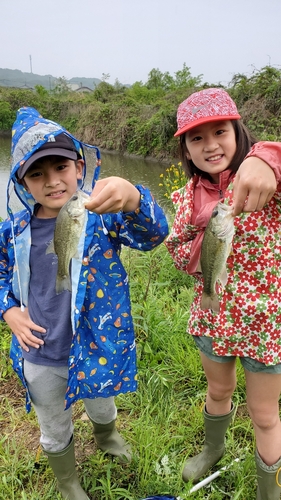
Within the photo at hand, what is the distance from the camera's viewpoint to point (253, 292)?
158 centimetres

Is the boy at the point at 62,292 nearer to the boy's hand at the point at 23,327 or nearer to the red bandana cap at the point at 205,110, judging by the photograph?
the boy's hand at the point at 23,327

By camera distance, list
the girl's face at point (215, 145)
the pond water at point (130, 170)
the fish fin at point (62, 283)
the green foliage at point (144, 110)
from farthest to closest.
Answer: the green foliage at point (144, 110), the pond water at point (130, 170), the girl's face at point (215, 145), the fish fin at point (62, 283)

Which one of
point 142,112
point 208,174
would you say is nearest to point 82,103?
point 142,112

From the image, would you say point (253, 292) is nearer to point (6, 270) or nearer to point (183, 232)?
point (183, 232)

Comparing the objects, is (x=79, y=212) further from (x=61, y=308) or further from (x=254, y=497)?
(x=254, y=497)

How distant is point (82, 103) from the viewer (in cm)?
→ 3017

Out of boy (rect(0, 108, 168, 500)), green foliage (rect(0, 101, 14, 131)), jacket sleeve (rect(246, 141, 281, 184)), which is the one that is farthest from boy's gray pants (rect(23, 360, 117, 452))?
green foliage (rect(0, 101, 14, 131))

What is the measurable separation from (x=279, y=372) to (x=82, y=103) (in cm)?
3183

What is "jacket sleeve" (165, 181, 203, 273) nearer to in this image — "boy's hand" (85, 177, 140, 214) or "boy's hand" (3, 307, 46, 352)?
"boy's hand" (85, 177, 140, 214)

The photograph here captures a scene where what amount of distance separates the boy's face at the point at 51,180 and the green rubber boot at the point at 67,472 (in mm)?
1325

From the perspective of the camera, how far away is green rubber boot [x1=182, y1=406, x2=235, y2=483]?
6.68 ft

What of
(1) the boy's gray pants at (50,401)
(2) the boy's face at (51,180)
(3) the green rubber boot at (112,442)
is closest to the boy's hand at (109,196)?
(2) the boy's face at (51,180)

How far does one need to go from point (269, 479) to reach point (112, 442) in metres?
0.94

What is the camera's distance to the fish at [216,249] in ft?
4.11
